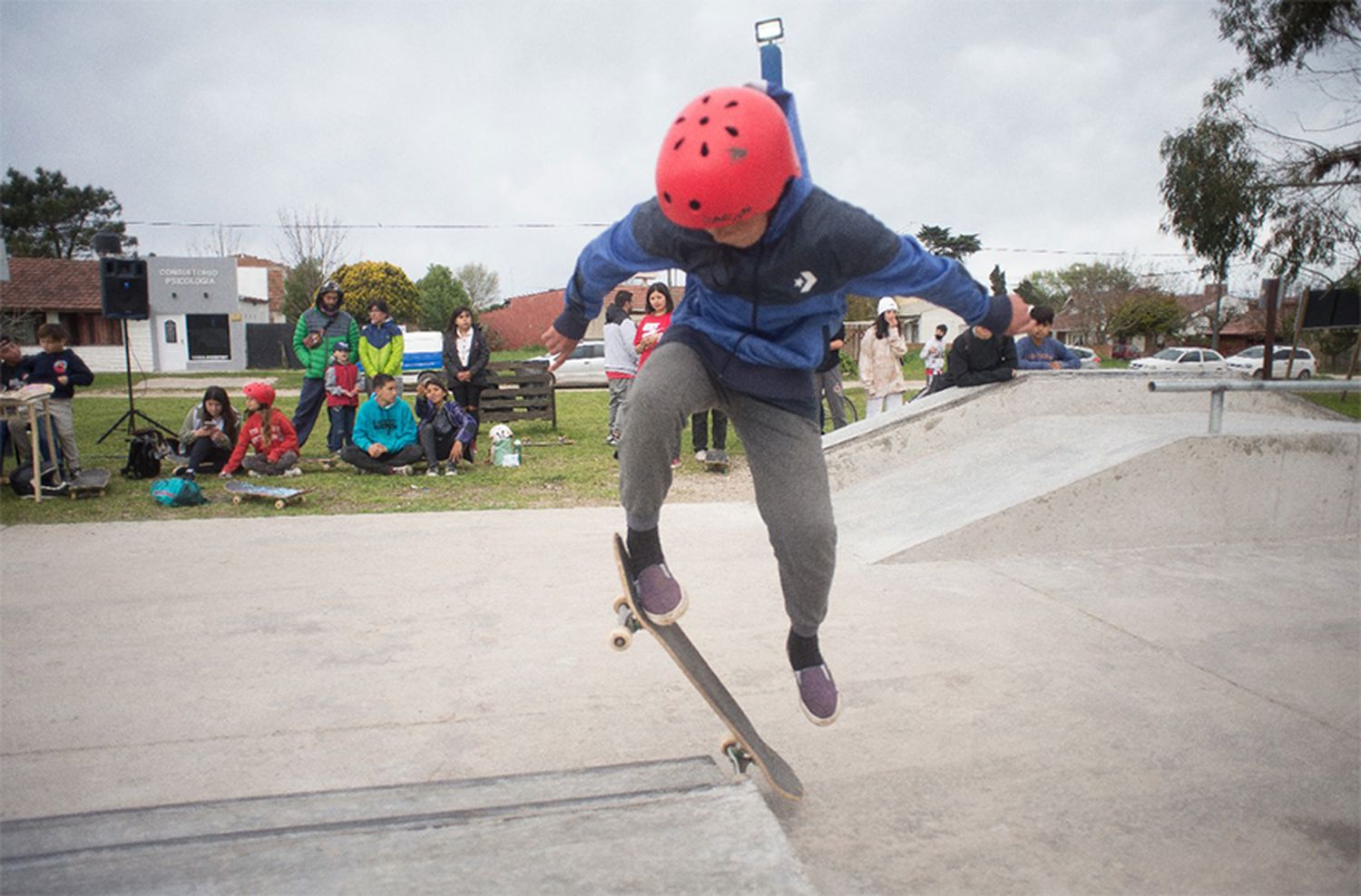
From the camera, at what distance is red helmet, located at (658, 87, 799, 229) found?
2182 mm

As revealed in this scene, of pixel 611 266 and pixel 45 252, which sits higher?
pixel 45 252

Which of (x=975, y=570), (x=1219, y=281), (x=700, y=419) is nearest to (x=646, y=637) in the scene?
(x=975, y=570)

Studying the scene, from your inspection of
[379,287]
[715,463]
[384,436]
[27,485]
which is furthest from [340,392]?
[379,287]

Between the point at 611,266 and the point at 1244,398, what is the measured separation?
9.08 metres

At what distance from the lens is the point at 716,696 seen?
9.41ft

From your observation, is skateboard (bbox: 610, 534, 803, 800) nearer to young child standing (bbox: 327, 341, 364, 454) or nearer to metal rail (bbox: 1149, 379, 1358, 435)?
metal rail (bbox: 1149, 379, 1358, 435)

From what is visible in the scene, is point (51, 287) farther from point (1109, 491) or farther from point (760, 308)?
point (760, 308)

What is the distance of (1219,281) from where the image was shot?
25.6 metres

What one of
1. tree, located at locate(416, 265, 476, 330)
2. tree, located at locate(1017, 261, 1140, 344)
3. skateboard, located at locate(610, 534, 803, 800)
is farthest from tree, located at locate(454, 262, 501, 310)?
skateboard, located at locate(610, 534, 803, 800)

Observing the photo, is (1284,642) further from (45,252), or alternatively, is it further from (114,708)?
(45,252)

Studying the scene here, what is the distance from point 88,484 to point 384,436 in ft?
9.13

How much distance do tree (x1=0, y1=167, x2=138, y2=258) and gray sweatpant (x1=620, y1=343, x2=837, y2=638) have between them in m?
62.9

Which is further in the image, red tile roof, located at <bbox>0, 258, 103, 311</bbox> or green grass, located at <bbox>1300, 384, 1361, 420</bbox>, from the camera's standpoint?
red tile roof, located at <bbox>0, 258, 103, 311</bbox>

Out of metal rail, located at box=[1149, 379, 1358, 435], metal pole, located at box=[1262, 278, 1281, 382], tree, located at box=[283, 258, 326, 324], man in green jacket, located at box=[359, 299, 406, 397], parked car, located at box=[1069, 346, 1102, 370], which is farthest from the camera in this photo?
tree, located at box=[283, 258, 326, 324]
